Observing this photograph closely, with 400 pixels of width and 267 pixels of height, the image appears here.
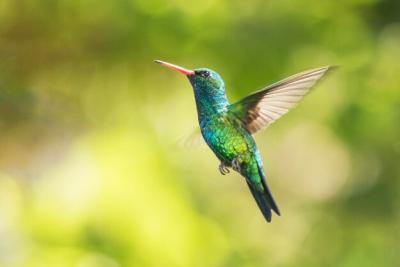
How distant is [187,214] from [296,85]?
2.48 metres

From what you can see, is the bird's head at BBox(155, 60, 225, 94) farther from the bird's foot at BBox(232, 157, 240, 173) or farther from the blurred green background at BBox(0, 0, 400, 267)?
the blurred green background at BBox(0, 0, 400, 267)

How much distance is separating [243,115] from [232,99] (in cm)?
259

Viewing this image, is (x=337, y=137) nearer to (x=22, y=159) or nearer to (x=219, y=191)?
(x=219, y=191)

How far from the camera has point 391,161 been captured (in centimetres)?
509

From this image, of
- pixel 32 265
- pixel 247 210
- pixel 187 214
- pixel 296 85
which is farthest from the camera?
pixel 247 210

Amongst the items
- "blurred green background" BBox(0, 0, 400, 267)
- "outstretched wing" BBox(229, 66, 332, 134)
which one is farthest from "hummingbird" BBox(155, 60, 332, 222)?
"blurred green background" BBox(0, 0, 400, 267)

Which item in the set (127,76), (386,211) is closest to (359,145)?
(386,211)

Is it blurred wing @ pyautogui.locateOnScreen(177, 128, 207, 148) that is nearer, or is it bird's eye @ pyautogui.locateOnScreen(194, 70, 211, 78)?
bird's eye @ pyautogui.locateOnScreen(194, 70, 211, 78)

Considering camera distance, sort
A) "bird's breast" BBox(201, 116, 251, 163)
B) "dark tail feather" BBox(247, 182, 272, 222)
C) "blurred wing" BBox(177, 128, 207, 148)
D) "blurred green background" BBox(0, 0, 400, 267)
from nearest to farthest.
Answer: "dark tail feather" BBox(247, 182, 272, 222) → "bird's breast" BBox(201, 116, 251, 163) → "blurred wing" BBox(177, 128, 207, 148) → "blurred green background" BBox(0, 0, 400, 267)

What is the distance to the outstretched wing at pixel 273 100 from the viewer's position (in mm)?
1266

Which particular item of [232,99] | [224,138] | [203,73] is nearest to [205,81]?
[203,73]

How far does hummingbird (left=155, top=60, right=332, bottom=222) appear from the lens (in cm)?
129

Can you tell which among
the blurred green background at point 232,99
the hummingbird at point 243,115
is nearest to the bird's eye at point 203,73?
the hummingbird at point 243,115

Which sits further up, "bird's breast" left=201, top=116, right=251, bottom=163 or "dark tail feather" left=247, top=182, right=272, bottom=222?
"bird's breast" left=201, top=116, right=251, bottom=163
